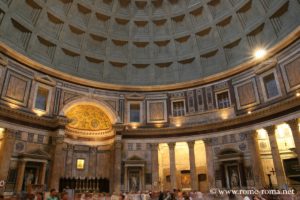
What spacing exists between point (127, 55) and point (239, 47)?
46.0 ft

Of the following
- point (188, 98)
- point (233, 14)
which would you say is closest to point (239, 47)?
point (233, 14)

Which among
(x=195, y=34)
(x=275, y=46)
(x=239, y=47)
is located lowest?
(x=275, y=46)

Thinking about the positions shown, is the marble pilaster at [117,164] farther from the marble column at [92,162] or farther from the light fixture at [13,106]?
the light fixture at [13,106]

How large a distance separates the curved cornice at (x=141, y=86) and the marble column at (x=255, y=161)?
7.36 metres

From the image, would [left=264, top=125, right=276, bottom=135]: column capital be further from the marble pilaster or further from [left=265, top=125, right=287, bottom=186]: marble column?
the marble pilaster

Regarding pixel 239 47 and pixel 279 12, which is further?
pixel 239 47

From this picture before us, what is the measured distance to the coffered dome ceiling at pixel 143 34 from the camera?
24.6 meters

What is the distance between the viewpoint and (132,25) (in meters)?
31.4

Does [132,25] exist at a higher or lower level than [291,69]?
higher

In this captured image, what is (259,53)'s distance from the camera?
24.8 m

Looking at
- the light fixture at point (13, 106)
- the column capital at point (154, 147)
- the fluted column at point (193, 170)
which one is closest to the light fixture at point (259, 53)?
the fluted column at point (193, 170)

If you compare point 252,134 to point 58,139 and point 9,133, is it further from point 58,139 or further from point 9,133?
point 9,133

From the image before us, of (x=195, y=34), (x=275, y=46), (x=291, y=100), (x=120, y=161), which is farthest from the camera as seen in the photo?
(x=195, y=34)

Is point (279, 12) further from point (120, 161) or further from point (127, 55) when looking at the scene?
point (120, 161)
